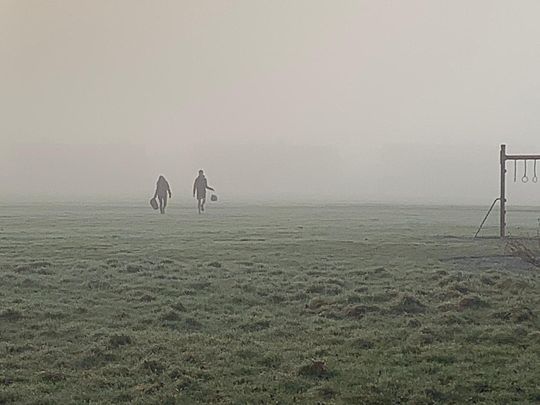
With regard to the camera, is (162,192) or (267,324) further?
(162,192)

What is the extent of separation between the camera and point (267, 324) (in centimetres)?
1256

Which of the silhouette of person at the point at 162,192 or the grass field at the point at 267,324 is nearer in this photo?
the grass field at the point at 267,324

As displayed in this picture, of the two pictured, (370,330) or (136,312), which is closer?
(370,330)

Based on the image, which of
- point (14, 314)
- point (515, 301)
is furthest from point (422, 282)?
point (14, 314)

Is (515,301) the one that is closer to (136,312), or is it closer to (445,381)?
(445,381)

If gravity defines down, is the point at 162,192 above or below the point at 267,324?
above

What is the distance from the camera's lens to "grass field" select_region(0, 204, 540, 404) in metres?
9.23

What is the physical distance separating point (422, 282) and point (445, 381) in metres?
6.72

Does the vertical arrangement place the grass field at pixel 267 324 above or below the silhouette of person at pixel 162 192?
below

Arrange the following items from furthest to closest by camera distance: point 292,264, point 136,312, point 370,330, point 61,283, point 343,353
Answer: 1. point 292,264
2. point 61,283
3. point 136,312
4. point 370,330
5. point 343,353

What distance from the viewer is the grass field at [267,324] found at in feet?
30.3

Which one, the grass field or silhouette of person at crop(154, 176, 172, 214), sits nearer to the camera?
the grass field

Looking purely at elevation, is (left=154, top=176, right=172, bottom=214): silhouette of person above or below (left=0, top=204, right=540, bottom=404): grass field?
above

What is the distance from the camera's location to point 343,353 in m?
10.7
